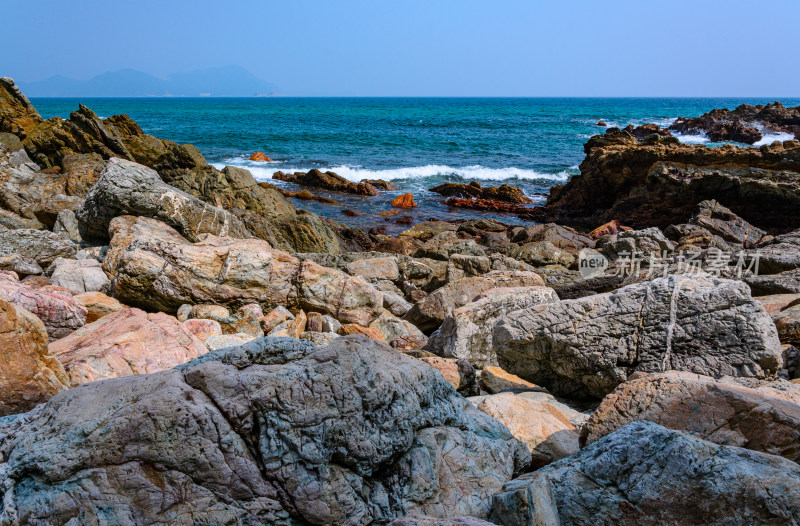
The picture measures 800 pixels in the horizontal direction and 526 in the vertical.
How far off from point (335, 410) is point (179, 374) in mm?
956

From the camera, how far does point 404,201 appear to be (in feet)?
83.7

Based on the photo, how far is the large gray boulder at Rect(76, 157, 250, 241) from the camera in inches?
356

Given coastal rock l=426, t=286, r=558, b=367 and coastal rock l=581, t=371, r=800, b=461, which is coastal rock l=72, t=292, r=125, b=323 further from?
coastal rock l=581, t=371, r=800, b=461

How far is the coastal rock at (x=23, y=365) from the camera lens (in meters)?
3.50

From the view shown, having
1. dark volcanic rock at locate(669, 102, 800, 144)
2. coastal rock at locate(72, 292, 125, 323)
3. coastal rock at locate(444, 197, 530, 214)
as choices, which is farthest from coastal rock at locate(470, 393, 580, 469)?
dark volcanic rock at locate(669, 102, 800, 144)

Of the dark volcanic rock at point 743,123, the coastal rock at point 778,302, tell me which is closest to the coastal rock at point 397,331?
the coastal rock at point 778,302

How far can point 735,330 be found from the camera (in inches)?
191

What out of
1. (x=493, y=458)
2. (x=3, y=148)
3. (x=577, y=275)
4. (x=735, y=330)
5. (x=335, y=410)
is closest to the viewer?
(x=335, y=410)

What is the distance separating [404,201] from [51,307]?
20682 millimetres

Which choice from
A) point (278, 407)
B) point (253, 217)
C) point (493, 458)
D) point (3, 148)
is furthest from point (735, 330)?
point (3, 148)

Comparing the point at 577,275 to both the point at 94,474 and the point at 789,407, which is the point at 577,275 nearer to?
the point at 789,407

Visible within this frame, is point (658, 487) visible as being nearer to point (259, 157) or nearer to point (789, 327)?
point (789, 327)

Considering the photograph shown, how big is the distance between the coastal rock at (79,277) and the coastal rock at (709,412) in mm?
6829

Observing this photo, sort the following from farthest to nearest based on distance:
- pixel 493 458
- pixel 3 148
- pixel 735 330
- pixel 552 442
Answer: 1. pixel 3 148
2. pixel 735 330
3. pixel 552 442
4. pixel 493 458
